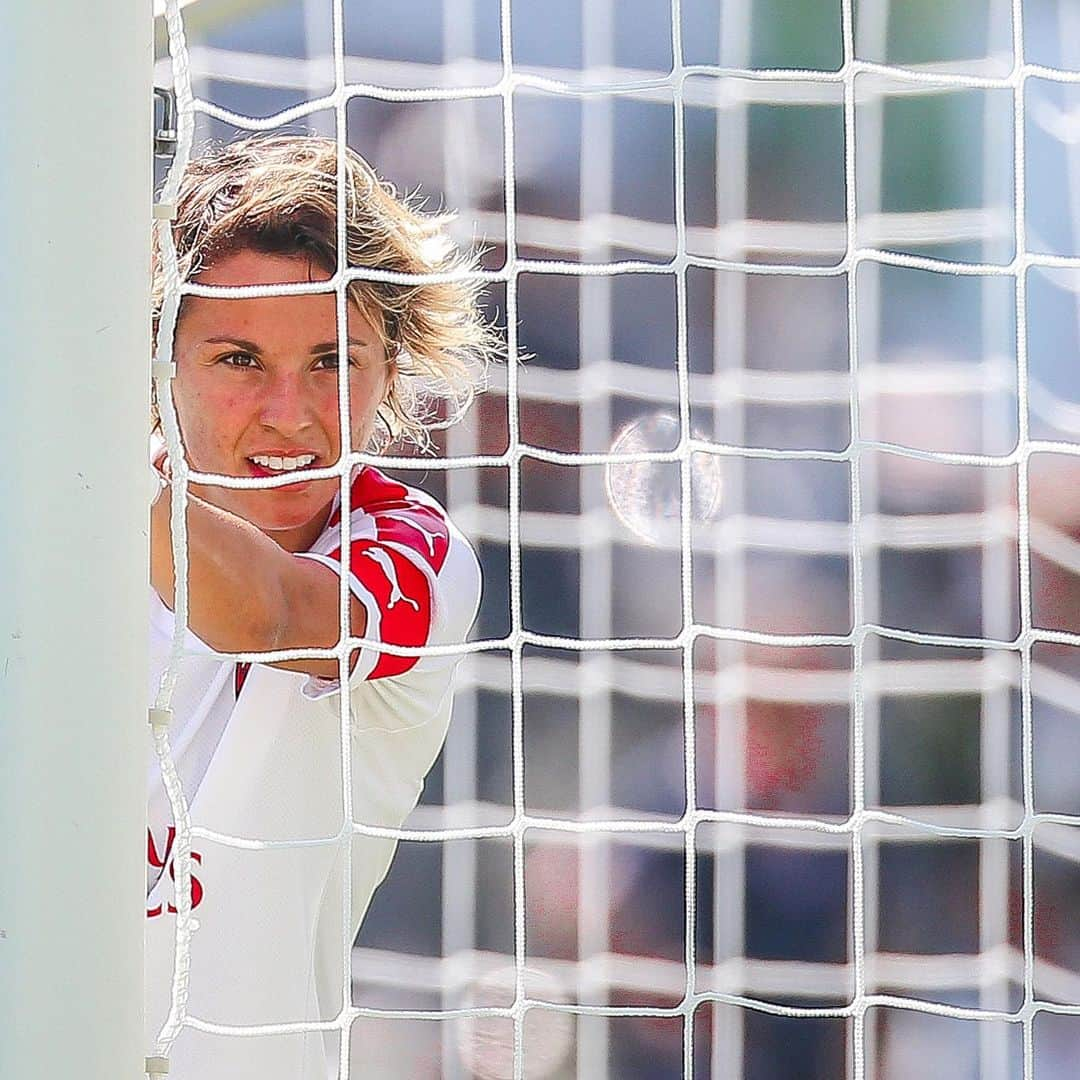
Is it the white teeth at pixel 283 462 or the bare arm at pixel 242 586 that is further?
the white teeth at pixel 283 462

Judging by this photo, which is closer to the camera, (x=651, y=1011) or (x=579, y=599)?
(x=651, y=1011)

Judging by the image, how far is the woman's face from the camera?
3.27ft

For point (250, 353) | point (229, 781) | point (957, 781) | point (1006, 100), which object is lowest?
point (957, 781)

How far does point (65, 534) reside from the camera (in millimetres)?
502

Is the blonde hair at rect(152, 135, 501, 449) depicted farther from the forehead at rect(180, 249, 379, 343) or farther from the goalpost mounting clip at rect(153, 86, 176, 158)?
the goalpost mounting clip at rect(153, 86, 176, 158)

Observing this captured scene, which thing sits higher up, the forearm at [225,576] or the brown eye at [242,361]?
the brown eye at [242,361]

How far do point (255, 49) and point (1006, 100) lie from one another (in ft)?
2.78

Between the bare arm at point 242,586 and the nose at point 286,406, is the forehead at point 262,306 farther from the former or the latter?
the bare arm at point 242,586

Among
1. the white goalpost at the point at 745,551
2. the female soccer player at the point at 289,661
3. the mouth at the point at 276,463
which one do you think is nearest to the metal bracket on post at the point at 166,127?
the female soccer player at the point at 289,661

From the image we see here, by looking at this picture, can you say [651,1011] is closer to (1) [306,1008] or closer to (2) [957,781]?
(1) [306,1008]

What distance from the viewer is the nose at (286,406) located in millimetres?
997

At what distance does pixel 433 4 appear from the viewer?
185 centimetres

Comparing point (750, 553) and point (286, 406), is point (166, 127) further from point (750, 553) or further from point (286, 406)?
point (750, 553)

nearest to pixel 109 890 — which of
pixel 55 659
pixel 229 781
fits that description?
pixel 55 659
